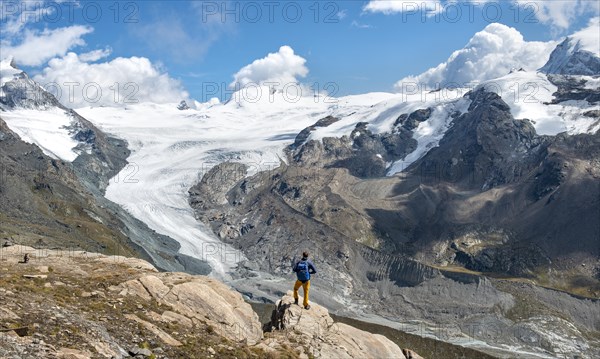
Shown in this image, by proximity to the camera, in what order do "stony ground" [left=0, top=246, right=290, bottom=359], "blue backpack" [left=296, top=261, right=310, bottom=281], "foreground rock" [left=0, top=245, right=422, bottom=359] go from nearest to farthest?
"stony ground" [left=0, top=246, right=290, bottom=359] → "foreground rock" [left=0, top=245, right=422, bottom=359] → "blue backpack" [left=296, top=261, right=310, bottom=281]

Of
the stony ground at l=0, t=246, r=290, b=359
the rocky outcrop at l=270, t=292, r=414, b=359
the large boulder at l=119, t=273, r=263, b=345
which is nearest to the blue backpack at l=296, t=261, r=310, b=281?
the rocky outcrop at l=270, t=292, r=414, b=359

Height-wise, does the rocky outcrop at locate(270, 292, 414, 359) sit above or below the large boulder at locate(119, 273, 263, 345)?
below

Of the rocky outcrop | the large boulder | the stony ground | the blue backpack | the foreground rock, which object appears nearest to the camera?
the stony ground

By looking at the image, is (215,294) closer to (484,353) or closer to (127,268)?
(127,268)

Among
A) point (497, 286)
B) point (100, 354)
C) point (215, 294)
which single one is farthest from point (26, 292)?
point (497, 286)

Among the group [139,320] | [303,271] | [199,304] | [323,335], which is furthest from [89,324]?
[323,335]

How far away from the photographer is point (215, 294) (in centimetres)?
3519

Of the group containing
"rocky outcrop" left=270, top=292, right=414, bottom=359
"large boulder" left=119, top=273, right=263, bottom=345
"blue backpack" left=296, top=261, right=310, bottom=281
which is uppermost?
"blue backpack" left=296, top=261, right=310, bottom=281

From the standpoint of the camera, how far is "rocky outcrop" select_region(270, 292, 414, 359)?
31531 millimetres

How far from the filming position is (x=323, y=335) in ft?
108

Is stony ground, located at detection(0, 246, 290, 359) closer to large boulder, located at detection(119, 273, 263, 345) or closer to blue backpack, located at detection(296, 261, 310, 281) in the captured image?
large boulder, located at detection(119, 273, 263, 345)

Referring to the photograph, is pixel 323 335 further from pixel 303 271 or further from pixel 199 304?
pixel 199 304

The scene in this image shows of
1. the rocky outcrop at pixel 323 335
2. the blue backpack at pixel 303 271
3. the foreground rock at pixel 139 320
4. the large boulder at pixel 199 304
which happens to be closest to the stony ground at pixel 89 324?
the foreground rock at pixel 139 320

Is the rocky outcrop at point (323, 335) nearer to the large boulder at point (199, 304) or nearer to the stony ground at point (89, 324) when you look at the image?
the large boulder at point (199, 304)
